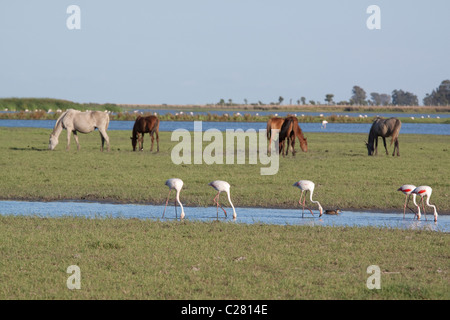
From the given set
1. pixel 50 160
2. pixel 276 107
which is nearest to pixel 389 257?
pixel 50 160

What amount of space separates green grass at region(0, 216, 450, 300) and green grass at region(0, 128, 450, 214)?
3.77 metres

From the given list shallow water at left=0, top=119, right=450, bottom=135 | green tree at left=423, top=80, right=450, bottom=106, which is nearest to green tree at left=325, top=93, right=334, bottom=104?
green tree at left=423, top=80, right=450, bottom=106

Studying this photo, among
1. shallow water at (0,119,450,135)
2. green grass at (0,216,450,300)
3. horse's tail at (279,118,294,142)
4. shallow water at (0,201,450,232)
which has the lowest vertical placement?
shallow water at (0,201,450,232)

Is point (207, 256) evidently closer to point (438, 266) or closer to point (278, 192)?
point (438, 266)

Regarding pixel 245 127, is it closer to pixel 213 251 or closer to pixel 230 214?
pixel 230 214

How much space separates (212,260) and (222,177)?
997cm

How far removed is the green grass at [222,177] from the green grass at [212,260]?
377 centimetres

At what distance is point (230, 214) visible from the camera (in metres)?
13.1

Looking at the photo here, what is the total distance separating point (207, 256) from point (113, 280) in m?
1.62

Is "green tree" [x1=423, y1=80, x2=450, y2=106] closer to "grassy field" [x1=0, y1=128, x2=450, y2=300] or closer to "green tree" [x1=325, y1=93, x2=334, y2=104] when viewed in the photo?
"green tree" [x1=325, y1=93, x2=334, y2=104]

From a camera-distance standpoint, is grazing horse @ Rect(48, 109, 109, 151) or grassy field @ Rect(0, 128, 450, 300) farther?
grazing horse @ Rect(48, 109, 109, 151)

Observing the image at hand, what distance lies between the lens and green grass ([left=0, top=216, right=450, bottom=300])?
724 centimetres

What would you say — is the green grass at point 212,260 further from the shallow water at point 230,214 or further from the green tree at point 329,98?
the green tree at point 329,98

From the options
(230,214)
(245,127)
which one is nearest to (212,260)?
(230,214)
